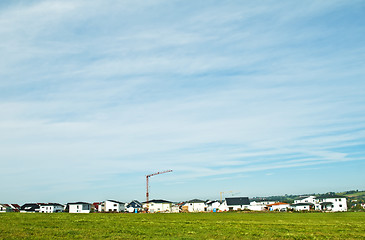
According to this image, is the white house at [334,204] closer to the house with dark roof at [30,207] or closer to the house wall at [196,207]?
the house wall at [196,207]

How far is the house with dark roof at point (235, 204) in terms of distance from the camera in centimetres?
17112

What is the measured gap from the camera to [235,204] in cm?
17288

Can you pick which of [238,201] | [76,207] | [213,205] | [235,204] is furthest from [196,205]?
[76,207]

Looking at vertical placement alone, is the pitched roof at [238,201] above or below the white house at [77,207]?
below

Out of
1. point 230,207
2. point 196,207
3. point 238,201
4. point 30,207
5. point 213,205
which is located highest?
point 30,207

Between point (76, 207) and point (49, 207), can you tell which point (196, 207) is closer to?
point (76, 207)

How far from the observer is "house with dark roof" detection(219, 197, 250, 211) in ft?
561

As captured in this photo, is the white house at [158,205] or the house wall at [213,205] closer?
the white house at [158,205]

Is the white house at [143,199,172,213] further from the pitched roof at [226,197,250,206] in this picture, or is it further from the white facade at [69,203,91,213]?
the white facade at [69,203,91,213]

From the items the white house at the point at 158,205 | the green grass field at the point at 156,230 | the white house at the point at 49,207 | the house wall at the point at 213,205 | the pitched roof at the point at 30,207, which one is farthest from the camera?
the house wall at the point at 213,205

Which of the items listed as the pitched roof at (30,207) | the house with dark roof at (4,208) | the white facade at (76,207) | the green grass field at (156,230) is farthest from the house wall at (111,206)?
the green grass field at (156,230)

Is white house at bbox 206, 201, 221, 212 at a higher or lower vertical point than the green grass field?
lower

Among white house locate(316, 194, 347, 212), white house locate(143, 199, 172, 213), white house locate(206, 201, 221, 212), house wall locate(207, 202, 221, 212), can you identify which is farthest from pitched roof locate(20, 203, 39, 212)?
white house locate(316, 194, 347, 212)

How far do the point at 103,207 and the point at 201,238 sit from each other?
161 metres
